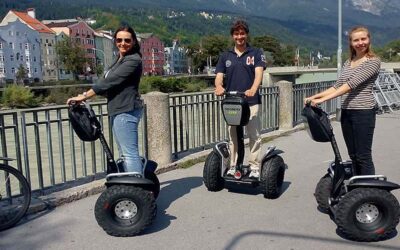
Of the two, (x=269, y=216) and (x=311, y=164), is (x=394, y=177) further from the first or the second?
(x=269, y=216)

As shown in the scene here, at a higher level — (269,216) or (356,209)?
(356,209)

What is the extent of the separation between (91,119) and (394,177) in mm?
4231

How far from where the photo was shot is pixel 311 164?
23.8 ft

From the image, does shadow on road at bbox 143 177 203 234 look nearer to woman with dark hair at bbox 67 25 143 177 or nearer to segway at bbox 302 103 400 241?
woman with dark hair at bbox 67 25 143 177

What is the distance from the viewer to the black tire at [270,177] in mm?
5215

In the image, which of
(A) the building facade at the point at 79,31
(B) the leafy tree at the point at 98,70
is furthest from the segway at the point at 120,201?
(A) the building facade at the point at 79,31

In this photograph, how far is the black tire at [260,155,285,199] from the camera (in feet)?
17.1

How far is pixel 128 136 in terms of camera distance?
447cm

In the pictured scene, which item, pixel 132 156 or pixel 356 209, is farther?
pixel 132 156

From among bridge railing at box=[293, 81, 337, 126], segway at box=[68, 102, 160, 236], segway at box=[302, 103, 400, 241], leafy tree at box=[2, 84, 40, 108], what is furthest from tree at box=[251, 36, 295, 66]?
segway at box=[68, 102, 160, 236]

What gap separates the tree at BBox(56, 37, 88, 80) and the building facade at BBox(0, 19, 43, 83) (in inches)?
481

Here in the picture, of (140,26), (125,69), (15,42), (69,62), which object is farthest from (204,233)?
(140,26)

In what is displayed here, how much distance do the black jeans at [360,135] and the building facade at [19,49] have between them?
315 ft

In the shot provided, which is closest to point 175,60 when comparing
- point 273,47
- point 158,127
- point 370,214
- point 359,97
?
point 273,47
